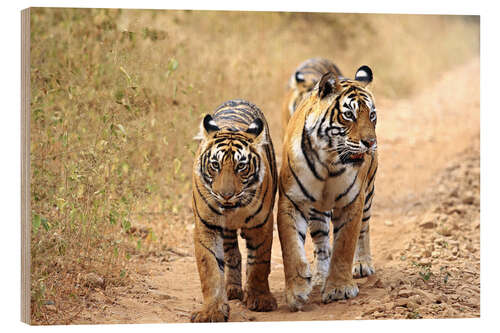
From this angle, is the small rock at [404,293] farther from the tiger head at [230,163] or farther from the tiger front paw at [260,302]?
the tiger head at [230,163]

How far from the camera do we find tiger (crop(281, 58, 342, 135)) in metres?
7.65

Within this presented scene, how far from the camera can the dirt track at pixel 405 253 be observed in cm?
507

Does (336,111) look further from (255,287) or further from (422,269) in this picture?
(422,269)

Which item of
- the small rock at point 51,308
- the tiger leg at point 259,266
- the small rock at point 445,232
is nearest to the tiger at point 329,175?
the tiger leg at point 259,266

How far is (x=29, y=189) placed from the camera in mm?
4855

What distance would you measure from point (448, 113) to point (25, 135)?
27.6 feet

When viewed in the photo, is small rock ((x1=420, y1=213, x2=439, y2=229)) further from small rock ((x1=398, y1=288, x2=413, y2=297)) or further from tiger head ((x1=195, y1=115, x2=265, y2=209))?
tiger head ((x1=195, y1=115, x2=265, y2=209))

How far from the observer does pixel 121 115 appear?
6023 millimetres

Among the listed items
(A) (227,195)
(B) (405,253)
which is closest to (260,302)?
(A) (227,195)

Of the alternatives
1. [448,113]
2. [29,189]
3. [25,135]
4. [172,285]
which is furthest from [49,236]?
[448,113]

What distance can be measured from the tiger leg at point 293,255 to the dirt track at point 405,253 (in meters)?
0.13

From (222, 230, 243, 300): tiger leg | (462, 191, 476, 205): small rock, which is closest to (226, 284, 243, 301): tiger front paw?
(222, 230, 243, 300): tiger leg

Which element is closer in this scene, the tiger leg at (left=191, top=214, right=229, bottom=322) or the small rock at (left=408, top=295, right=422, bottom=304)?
the tiger leg at (left=191, top=214, right=229, bottom=322)

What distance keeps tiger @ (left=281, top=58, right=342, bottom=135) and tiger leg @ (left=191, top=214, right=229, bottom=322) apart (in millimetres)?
3109
